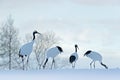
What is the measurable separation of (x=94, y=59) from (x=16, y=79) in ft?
45.5

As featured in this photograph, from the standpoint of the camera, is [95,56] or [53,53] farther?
[53,53]

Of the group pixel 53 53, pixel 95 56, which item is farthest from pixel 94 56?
pixel 53 53

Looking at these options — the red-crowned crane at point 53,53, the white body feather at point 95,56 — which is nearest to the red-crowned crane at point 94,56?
the white body feather at point 95,56

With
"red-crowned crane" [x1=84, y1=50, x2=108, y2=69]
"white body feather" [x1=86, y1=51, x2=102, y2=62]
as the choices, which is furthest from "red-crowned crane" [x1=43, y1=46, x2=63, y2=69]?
"white body feather" [x1=86, y1=51, x2=102, y2=62]

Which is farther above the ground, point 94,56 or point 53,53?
point 53,53

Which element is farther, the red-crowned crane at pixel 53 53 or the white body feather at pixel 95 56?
the red-crowned crane at pixel 53 53

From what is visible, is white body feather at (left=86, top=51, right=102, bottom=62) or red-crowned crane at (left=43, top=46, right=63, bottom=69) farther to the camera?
red-crowned crane at (left=43, top=46, right=63, bottom=69)

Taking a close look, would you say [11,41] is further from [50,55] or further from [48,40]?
[50,55]

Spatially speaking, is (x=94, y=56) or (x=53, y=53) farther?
(x=53, y=53)

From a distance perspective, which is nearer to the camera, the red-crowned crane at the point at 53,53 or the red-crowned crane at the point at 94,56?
the red-crowned crane at the point at 94,56

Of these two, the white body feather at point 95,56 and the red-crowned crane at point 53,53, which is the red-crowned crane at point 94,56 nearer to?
the white body feather at point 95,56

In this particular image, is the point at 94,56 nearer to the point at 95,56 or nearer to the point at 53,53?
the point at 95,56

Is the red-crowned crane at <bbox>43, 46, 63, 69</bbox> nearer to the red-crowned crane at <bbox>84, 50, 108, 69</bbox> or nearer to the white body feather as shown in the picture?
the red-crowned crane at <bbox>84, 50, 108, 69</bbox>

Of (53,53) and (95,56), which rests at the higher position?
(53,53)
